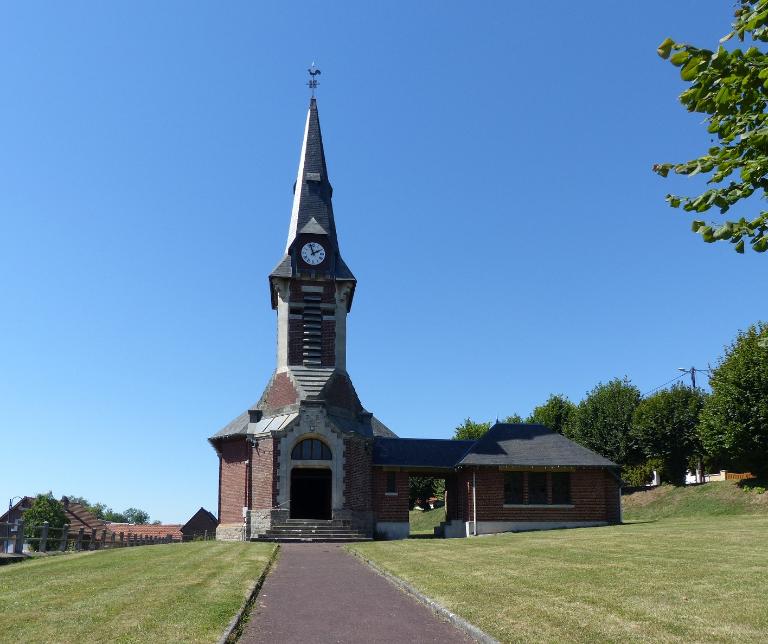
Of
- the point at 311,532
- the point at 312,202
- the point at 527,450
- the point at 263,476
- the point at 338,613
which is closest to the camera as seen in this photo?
the point at 338,613

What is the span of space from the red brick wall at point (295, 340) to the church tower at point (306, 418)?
0.05 m

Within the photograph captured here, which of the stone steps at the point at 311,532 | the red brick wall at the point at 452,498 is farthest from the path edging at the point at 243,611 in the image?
the red brick wall at the point at 452,498

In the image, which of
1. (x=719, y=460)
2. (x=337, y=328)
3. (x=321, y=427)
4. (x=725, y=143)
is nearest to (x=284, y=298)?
(x=337, y=328)

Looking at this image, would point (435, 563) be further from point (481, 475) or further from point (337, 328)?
point (337, 328)

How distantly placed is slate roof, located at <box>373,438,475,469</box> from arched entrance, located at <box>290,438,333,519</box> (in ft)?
9.34

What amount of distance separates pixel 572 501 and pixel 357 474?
10627 mm

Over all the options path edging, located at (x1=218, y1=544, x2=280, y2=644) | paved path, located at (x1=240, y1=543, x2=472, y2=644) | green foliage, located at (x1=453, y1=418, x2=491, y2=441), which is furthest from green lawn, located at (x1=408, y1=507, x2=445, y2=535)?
path edging, located at (x1=218, y1=544, x2=280, y2=644)

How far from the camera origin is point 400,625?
35.8ft

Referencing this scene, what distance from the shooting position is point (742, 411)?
4291cm

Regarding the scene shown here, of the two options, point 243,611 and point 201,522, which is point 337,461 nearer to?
point 243,611

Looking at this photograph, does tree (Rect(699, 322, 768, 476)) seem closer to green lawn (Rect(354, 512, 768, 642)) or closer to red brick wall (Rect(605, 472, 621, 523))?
red brick wall (Rect(605, 472, 621, 523))

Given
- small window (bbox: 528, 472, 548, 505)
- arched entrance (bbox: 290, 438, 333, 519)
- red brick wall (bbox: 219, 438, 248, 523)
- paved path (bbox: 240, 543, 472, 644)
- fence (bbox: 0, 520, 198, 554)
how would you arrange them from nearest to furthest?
paved path (bbox: 240, 543, 472, 644), fence (bbox: 0, 520, 198, 554), arched entrance (bbox: 290, 438, 333, 519), small window (bbox: 528, 472, 548, 505), red brick wall (bbox: 219, 438, 248, 523)

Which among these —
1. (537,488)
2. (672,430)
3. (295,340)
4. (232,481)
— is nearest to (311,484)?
(232,481)

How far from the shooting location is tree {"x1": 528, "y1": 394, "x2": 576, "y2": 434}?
66.4 meters
